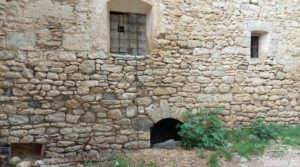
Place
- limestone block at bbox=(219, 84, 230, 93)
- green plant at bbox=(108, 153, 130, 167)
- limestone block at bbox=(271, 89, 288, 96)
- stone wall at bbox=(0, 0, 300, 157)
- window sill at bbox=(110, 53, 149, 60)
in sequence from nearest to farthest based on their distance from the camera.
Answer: green plant at bbox=(108, 153, 130, 167) → stone wall at bbox=(0, 0, 300, 157) → window sill at bbox=(110, 53, 149, 60) → limestone block at bbox=(219, 84, 230, 93) → limestone block at bbox=(271, 89, 288, 96)

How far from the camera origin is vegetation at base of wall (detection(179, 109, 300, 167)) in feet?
17.9

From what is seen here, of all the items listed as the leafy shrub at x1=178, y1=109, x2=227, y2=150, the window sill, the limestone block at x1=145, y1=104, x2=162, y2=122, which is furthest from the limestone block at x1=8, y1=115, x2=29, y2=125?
the leafy shrub at x1=178, y1=109, x2=227, y2=150

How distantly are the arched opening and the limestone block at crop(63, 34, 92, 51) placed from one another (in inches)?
85.2

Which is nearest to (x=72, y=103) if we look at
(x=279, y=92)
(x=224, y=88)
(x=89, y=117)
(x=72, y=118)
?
(x=72, y=118)

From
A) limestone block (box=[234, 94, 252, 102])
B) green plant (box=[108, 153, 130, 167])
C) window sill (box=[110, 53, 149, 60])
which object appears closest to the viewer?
green plant (box=[108, 153, 130, 167])

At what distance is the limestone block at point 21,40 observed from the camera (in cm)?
486

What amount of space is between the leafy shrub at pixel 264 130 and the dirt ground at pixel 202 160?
576 mm

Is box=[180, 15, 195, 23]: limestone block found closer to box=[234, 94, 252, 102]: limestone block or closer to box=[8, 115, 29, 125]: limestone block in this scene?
box=[234, 94, 252, 102]: limestone block

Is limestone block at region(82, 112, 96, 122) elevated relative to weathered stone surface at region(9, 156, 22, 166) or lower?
elevated

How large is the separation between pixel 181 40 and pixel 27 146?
325 centimetres

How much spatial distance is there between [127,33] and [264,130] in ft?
10.9

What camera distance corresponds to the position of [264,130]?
6.20 m

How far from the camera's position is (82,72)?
5215 millimetres

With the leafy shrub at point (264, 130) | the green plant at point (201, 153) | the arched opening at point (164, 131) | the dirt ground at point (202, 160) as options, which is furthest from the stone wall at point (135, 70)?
the green plant at point (201, 153)
